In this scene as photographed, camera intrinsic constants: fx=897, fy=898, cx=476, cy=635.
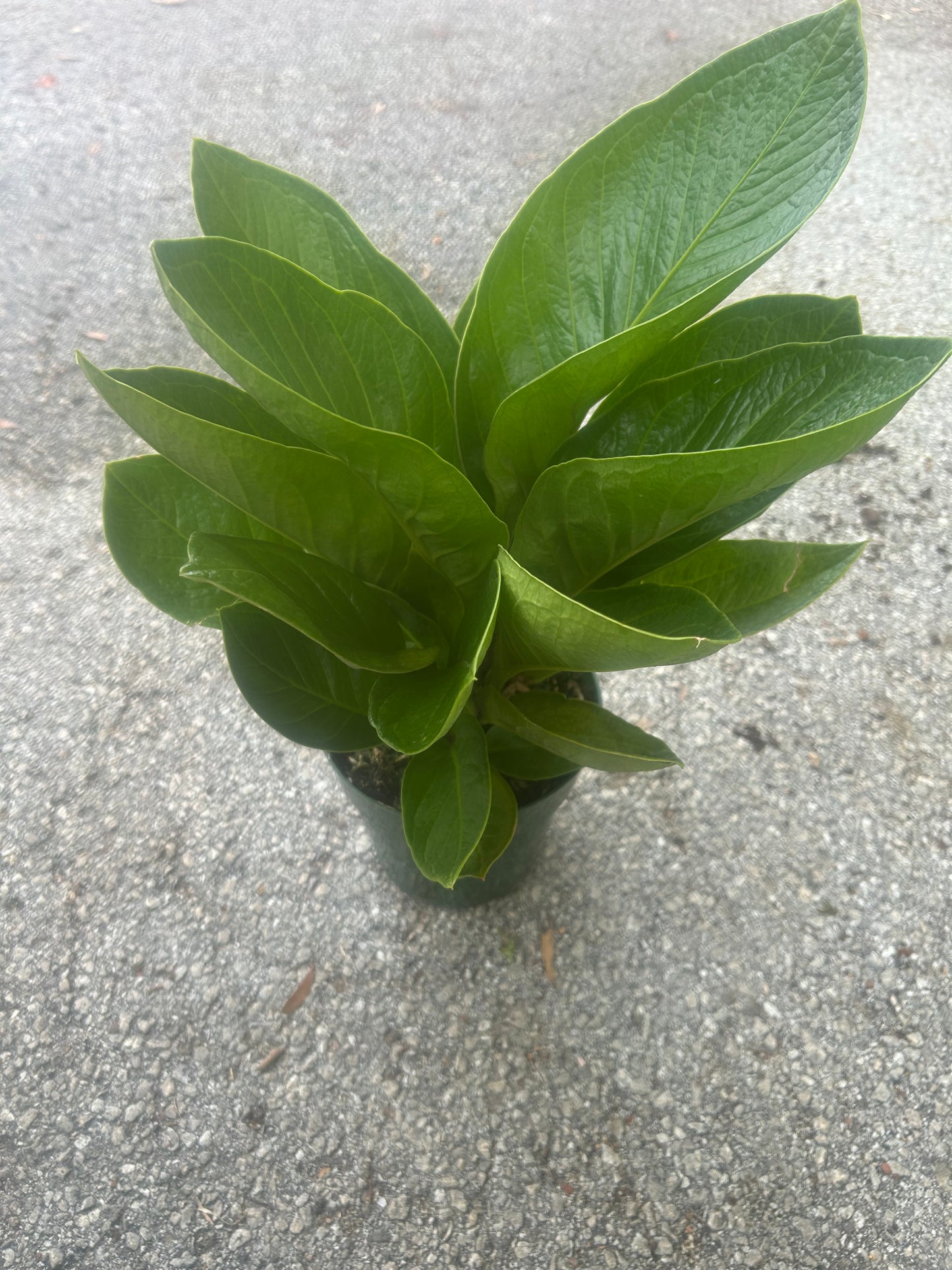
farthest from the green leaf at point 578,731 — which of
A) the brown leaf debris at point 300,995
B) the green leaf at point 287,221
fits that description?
the brown leaf debris at point 300,995

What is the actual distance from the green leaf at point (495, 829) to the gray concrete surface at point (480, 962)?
32 centimetres

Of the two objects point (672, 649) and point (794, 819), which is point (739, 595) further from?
point (794, 819)

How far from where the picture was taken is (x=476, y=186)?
196cm

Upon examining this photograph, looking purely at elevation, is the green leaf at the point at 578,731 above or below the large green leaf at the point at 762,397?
below

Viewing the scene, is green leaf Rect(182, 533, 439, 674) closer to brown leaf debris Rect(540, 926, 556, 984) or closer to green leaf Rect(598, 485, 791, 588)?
green leaf Rect(598, 485, 791, 588)

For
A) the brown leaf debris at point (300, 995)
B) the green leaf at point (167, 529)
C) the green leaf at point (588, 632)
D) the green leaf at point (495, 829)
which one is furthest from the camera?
the brown leaf debris at point (300, 995)

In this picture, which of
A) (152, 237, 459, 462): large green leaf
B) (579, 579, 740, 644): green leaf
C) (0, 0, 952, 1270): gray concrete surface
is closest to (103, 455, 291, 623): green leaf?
(152, 237, 459, 462): large green leaf

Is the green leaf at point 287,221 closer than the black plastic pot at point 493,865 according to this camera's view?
Yes

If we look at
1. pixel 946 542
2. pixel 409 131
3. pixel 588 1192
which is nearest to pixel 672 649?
pixel 588 1192

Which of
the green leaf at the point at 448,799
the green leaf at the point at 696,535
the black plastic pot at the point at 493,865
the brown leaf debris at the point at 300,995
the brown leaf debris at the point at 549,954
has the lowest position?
the brown leaf debris at the point at 549,954

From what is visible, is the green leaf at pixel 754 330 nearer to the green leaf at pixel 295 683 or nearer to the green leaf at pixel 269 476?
the green leaf at pixel 269 476

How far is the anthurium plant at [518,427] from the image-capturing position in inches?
19.6

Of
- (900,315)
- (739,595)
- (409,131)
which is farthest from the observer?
(409,131)

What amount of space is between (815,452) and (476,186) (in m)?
1.75
